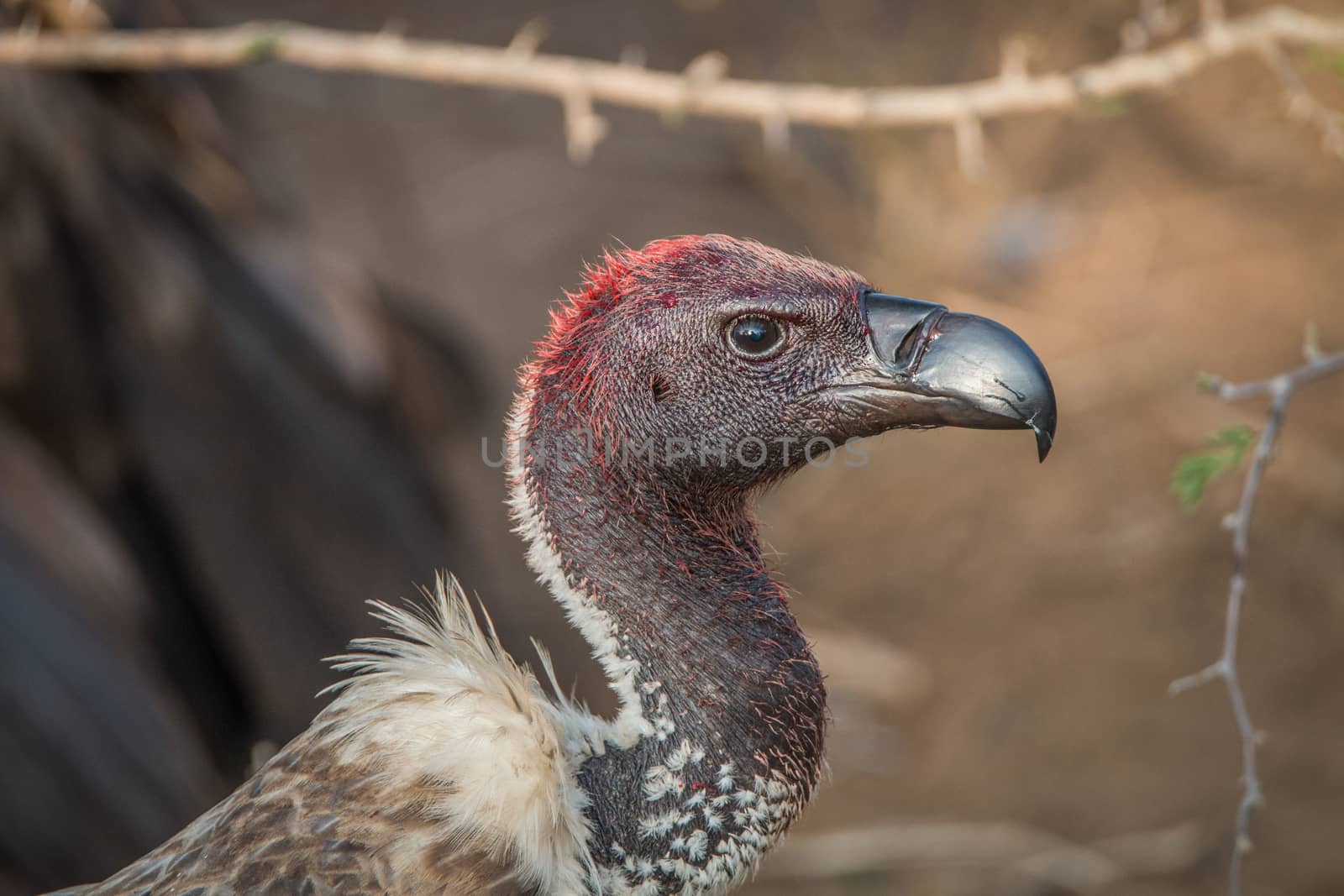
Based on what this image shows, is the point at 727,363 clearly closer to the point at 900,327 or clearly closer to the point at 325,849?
the point at 900,327

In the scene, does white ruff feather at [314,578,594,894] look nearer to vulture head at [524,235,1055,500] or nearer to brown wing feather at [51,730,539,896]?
brown wing feather at [51,730,539,896]

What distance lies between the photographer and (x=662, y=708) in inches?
81.1

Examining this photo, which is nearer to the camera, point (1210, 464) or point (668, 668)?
point (668, 668)

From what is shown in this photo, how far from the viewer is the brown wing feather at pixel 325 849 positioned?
6.23 feet

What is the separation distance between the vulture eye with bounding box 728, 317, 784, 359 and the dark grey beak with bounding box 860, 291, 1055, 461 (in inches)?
6.4

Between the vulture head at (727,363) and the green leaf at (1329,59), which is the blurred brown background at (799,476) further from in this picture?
the vulture head at (727,363)

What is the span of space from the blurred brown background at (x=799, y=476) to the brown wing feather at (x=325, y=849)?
6.00 ft

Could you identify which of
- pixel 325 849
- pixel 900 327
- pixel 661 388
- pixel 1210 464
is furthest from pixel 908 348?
pixel 325 849

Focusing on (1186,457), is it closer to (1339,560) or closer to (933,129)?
(1339,560)

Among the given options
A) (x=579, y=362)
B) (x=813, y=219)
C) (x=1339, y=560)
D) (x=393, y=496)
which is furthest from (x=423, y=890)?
(x=813, y=219)

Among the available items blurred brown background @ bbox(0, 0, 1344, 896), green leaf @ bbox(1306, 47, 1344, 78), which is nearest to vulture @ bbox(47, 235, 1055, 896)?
blurred brown background @ bbox(0, 0, 1344, 896)

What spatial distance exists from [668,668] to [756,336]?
598mm

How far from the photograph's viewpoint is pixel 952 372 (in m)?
2.04

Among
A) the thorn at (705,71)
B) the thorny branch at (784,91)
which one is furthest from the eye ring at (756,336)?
the thorn at (705,71)
